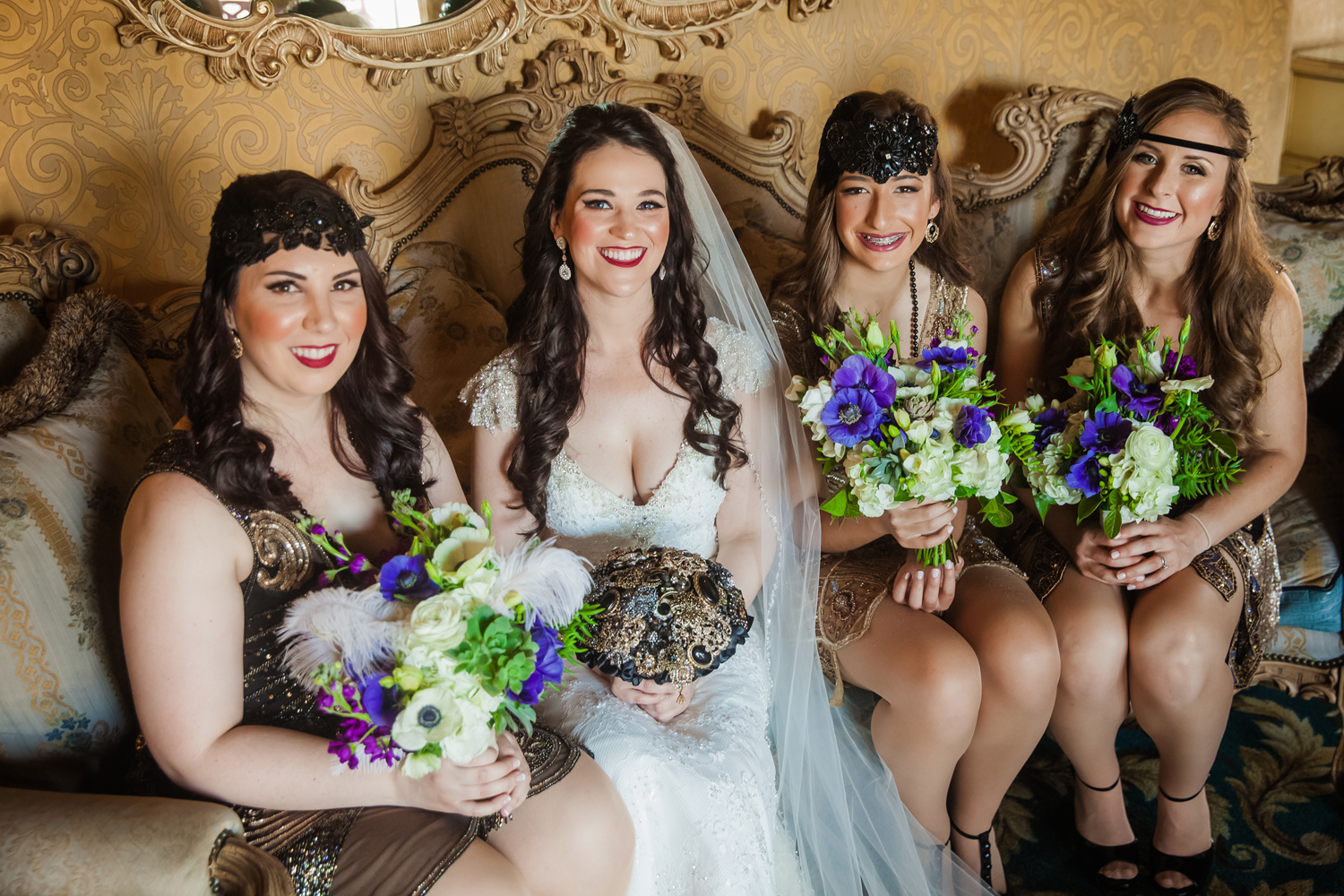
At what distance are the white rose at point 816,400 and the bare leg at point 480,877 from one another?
104cm

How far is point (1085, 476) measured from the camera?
1955mm

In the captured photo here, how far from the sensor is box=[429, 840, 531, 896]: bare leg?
4.63 ft

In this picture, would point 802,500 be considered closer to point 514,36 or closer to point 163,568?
point 163,568

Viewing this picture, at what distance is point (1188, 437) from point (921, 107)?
113cm

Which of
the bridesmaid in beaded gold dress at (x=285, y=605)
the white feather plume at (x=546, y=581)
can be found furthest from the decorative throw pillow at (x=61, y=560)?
the white feather plume at (x=546, y=581)

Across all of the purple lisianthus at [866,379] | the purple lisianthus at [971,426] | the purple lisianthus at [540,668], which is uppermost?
the purple lisianthus at [866,379]

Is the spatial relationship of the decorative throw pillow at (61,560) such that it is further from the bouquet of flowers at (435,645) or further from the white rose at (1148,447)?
the white rose at (1148,447)

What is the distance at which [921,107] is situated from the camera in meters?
2.37

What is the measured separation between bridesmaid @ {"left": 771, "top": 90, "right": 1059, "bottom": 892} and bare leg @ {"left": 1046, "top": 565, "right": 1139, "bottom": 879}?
0.11 metres

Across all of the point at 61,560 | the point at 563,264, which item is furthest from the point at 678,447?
the point at 61,560

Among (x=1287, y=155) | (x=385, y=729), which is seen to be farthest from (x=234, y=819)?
(x=1287, y=155)

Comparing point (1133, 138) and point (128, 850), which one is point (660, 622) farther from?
point (1133, 138)

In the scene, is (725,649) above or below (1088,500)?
below

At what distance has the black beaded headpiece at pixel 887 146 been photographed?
89.2 inches
